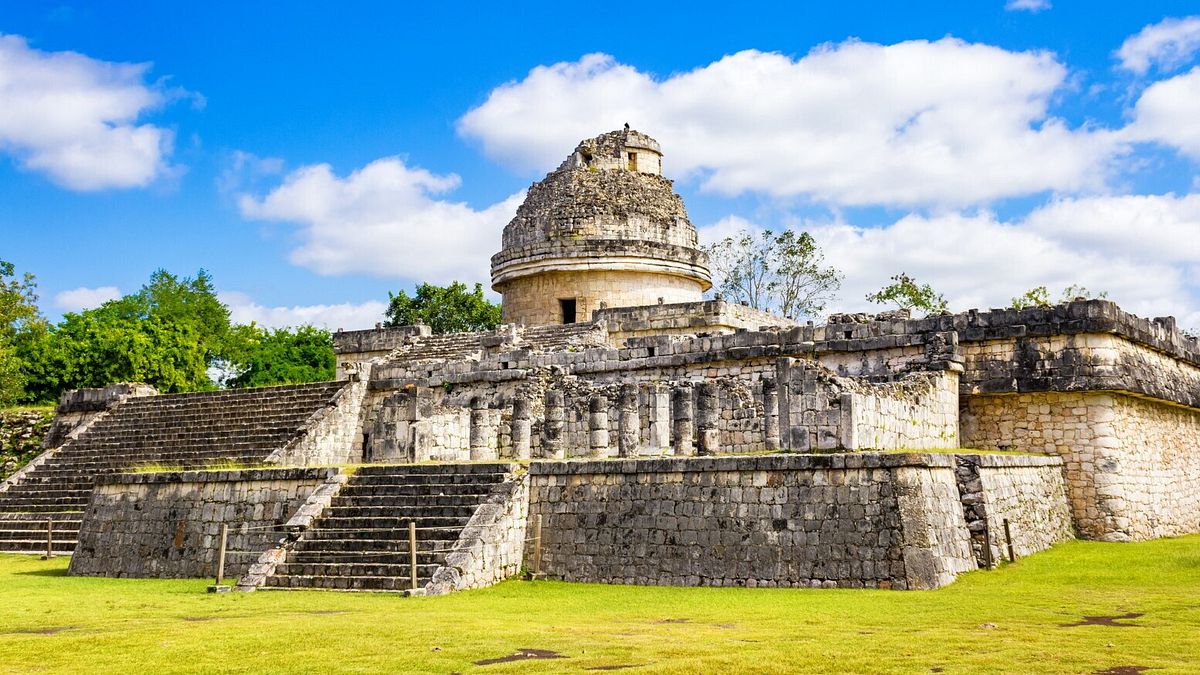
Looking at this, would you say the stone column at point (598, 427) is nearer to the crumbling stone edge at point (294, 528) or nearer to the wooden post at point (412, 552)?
the crumbling stone edge at point (294, 528)

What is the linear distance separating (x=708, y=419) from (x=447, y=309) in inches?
1239

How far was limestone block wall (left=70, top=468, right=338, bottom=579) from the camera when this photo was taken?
59.2ft

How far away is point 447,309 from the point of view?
48.0m

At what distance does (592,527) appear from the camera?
1605 centimetres

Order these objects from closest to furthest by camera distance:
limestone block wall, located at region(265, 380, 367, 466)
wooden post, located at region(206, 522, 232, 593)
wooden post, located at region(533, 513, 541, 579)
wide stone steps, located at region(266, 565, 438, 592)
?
wide stone steps, located at region(266, 565, 438, 592) → wooden post, located at region(206, 522, 232, 593) → wooden post, located at region(533, 513, 541, 579) → limestone block wall, located at region(265, 380, 367, 466)

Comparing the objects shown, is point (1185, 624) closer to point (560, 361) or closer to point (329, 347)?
point (560, 361)

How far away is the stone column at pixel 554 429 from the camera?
1931 centimetres

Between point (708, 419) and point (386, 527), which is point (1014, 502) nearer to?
point (708, 419)

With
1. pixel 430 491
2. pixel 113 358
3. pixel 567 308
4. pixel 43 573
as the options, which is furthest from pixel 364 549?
pixel 113 358

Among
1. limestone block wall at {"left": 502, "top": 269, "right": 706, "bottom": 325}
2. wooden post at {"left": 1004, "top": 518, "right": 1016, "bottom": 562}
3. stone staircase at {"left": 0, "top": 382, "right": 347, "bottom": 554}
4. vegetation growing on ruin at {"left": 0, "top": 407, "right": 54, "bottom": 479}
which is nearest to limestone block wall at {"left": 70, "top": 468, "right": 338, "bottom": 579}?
stone staircase at {"left": 0, "top": 382, "right": 347, "bottom": 554}

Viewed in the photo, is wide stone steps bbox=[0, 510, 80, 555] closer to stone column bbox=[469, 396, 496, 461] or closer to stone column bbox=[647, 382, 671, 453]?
stone column bbox=[469, 396, 496, 461]

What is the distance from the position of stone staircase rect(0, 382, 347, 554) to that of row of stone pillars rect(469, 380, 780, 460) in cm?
606

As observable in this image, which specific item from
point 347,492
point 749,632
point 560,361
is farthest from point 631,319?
point 749,632

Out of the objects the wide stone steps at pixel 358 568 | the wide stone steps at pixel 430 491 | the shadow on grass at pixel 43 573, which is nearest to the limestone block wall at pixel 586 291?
the wide stone steps at pixel 430 491
